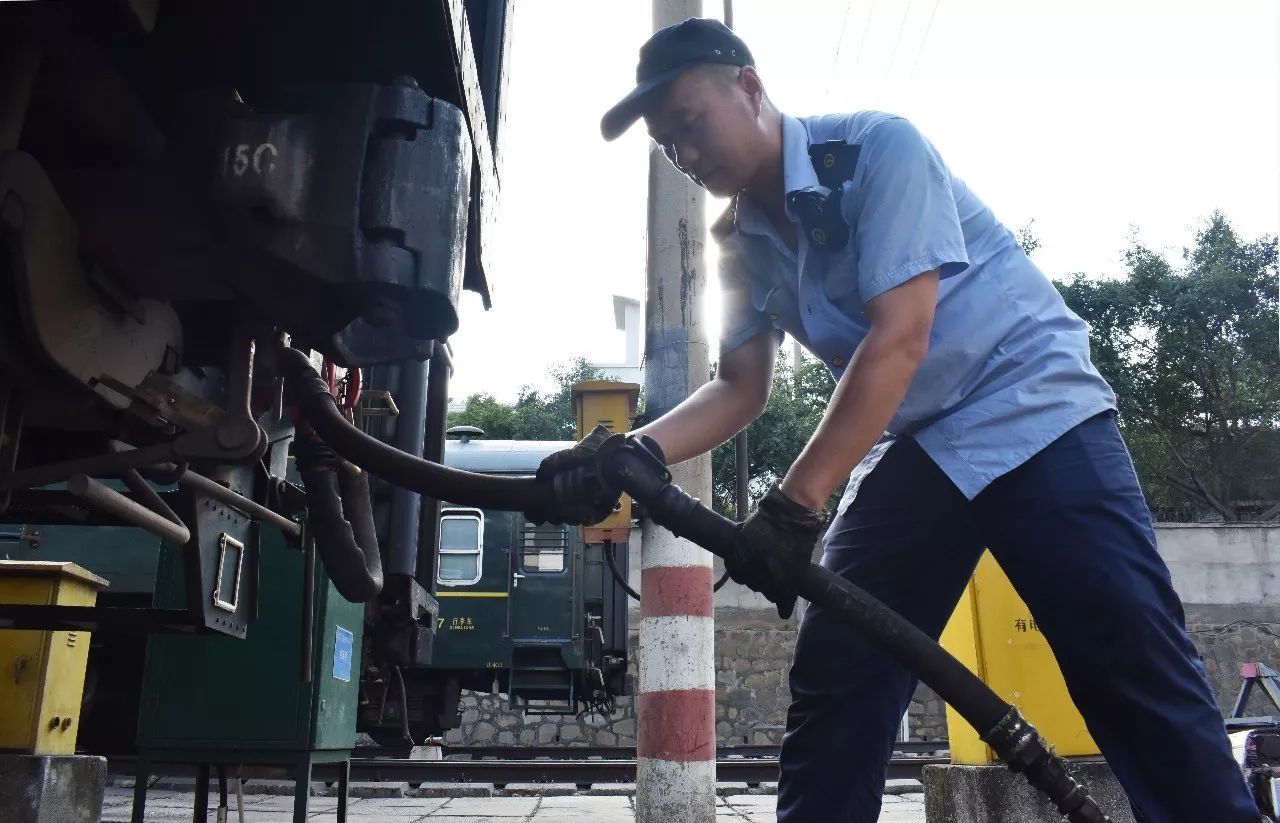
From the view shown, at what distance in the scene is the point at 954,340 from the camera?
193 centimetres

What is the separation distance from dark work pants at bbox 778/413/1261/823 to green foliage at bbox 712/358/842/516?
66.9 feet

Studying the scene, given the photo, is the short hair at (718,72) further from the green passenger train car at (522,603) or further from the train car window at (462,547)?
the train car window at (462,547)

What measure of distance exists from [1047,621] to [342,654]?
313 centimetres

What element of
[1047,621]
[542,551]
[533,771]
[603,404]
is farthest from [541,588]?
[1047,621]

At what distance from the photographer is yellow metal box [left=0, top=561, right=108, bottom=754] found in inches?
147

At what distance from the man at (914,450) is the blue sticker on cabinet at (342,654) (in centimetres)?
A: 248

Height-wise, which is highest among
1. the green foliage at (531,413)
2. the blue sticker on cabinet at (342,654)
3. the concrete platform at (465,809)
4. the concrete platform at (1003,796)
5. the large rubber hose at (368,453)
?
the green foliage at (531,413)

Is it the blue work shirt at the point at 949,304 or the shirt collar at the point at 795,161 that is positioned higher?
the shirt collar at the point at 795,161

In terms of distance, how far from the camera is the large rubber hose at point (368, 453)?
6.60 ft

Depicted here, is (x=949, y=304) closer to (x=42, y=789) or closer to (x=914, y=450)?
(x=914, y=450)

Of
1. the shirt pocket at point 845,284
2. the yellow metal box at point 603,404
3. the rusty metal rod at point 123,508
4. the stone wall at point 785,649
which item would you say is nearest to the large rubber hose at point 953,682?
the shirt pocket at point 845,284

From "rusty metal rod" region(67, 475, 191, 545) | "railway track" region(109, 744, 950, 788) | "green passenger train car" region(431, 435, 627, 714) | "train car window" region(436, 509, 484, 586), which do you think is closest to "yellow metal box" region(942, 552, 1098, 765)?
"rusty metal rod" region(67, 475, 191, 545)

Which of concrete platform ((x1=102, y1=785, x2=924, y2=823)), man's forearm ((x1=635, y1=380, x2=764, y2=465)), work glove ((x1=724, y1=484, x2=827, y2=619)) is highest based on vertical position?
man's forearm ((x1=635, y1=380, x2=764, y2=465))

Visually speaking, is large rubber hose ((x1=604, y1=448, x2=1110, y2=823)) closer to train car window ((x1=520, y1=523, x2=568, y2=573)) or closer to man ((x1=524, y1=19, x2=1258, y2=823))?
man ((x1=524, y1=19, x2=1258, y2=823))
